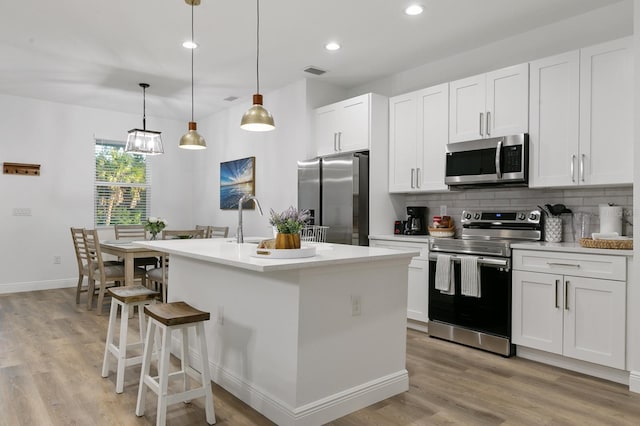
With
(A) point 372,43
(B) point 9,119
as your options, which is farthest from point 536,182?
(B) point 9,119

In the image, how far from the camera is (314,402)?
2277 millimetres

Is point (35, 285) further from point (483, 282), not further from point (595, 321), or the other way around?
point (595, 321)

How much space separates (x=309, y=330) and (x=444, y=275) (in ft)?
6.26

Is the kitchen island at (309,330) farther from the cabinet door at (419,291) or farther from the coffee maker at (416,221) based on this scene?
the coffee maker at (416,221)

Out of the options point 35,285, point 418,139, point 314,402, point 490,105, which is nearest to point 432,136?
point 418,139

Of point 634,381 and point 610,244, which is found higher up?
point 610,244

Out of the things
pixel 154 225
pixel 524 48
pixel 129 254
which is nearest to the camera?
pixel 524 48

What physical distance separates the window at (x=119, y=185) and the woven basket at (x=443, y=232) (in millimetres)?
4828

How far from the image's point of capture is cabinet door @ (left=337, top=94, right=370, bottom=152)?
179 inches

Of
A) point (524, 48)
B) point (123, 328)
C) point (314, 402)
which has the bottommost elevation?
point (314, 402)

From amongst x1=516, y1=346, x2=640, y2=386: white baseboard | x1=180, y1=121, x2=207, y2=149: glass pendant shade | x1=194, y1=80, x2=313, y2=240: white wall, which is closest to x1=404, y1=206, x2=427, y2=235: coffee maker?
x1=194, y1=80, x2=313, y2=240: white wall

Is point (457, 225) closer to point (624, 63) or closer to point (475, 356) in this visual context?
point (475, 356)

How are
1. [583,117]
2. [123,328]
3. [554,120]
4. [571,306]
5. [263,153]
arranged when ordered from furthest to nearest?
[263,153], [554,120], [583,117], [571,306], [123,328]

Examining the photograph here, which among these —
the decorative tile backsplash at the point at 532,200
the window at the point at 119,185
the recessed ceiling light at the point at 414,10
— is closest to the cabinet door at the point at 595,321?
the decorative tile backsplash at the point at 532,200
